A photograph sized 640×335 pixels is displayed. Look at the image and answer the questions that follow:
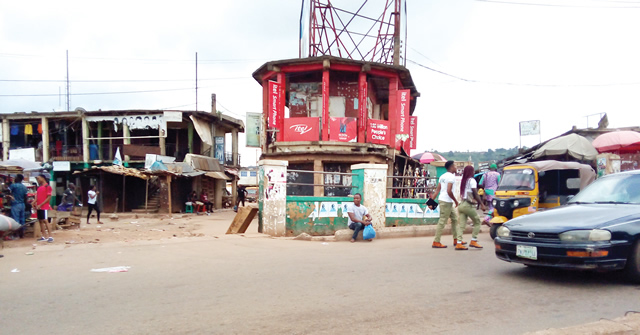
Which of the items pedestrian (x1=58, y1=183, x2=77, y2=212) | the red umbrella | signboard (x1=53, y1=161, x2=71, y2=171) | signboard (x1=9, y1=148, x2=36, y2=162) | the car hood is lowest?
pedestrian (x1=58, y1=183, x2=77, y2=212)

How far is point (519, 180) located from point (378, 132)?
33.8 feet

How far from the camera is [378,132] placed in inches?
817

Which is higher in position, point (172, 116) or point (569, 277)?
point (172, 116)

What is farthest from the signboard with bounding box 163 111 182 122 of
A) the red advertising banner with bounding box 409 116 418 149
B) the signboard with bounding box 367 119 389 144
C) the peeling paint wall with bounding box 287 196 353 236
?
the peeling paint wall with bounding box 287 196 353 236

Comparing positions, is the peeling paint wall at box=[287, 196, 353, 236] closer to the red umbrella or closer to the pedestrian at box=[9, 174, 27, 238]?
the pedestrian at box=[9, 174, 27, 238]

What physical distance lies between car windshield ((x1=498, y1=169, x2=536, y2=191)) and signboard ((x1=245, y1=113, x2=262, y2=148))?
13217 millimetres

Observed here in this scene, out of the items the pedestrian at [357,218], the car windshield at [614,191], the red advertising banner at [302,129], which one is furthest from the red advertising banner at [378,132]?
the car windshield at [614,191]

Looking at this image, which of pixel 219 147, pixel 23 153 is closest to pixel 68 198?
pixel 23 153

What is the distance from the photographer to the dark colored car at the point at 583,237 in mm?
5102

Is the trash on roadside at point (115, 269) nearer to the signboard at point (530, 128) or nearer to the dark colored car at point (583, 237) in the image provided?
the dark colored car at point (583, 237)

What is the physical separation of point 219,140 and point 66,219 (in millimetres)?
17885

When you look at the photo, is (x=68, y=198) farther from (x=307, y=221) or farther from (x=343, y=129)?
(x=307, y=221)

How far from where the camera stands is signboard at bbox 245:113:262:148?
21750mm

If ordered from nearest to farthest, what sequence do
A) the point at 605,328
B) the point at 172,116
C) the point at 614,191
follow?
the point at 605,328 → the point at 614,191 → the point at 172,116
